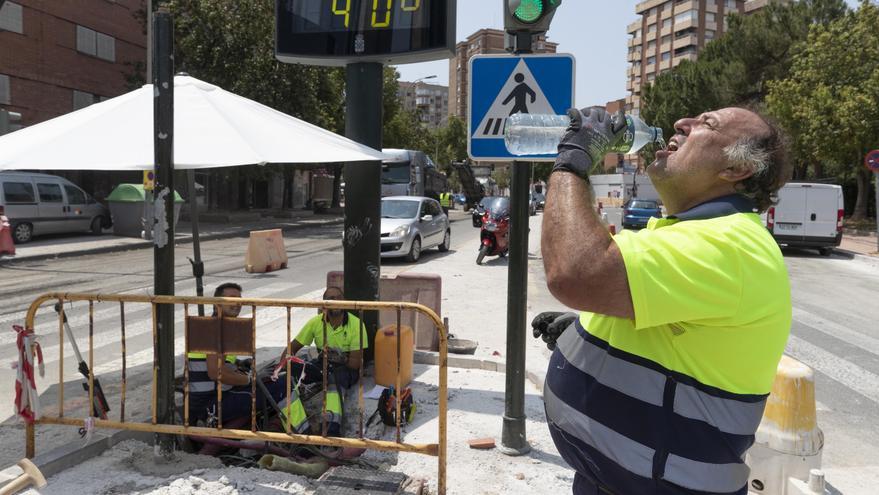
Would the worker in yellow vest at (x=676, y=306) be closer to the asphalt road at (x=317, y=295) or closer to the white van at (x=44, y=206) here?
the asphalt road at (x=317, y=295)

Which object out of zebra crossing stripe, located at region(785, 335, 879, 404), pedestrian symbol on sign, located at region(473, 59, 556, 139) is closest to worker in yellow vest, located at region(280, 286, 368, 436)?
pedestrian symbol on sign, located at region(473, 59, 556, 139)

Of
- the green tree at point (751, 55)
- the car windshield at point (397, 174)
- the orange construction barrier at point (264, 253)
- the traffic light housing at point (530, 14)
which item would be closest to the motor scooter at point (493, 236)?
the orange construction barrier at point (264, 253)

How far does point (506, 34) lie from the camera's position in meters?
4.27

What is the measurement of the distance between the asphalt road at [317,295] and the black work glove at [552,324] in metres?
2.61

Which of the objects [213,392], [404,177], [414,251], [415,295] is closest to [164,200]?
[213,392]

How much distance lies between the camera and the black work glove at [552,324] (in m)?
2.62

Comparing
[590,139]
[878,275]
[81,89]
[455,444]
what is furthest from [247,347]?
[81,89]

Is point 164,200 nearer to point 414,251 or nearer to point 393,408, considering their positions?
point 393,408

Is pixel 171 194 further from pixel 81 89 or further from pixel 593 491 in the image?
pixel 81 89

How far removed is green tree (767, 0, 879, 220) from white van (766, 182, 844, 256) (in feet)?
21.0

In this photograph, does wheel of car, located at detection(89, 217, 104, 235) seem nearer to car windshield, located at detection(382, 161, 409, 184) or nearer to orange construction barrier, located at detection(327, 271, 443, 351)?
car windshield, located at detection(382, 161, 409, 184)

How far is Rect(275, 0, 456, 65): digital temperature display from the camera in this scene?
16.7ft

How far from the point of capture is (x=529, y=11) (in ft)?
12.6

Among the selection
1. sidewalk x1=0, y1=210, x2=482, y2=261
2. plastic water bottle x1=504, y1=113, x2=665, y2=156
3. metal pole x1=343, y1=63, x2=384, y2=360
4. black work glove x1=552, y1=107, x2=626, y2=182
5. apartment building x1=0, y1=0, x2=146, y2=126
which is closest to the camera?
black work glove x1=552, y1=107, x2=626, y2=182
